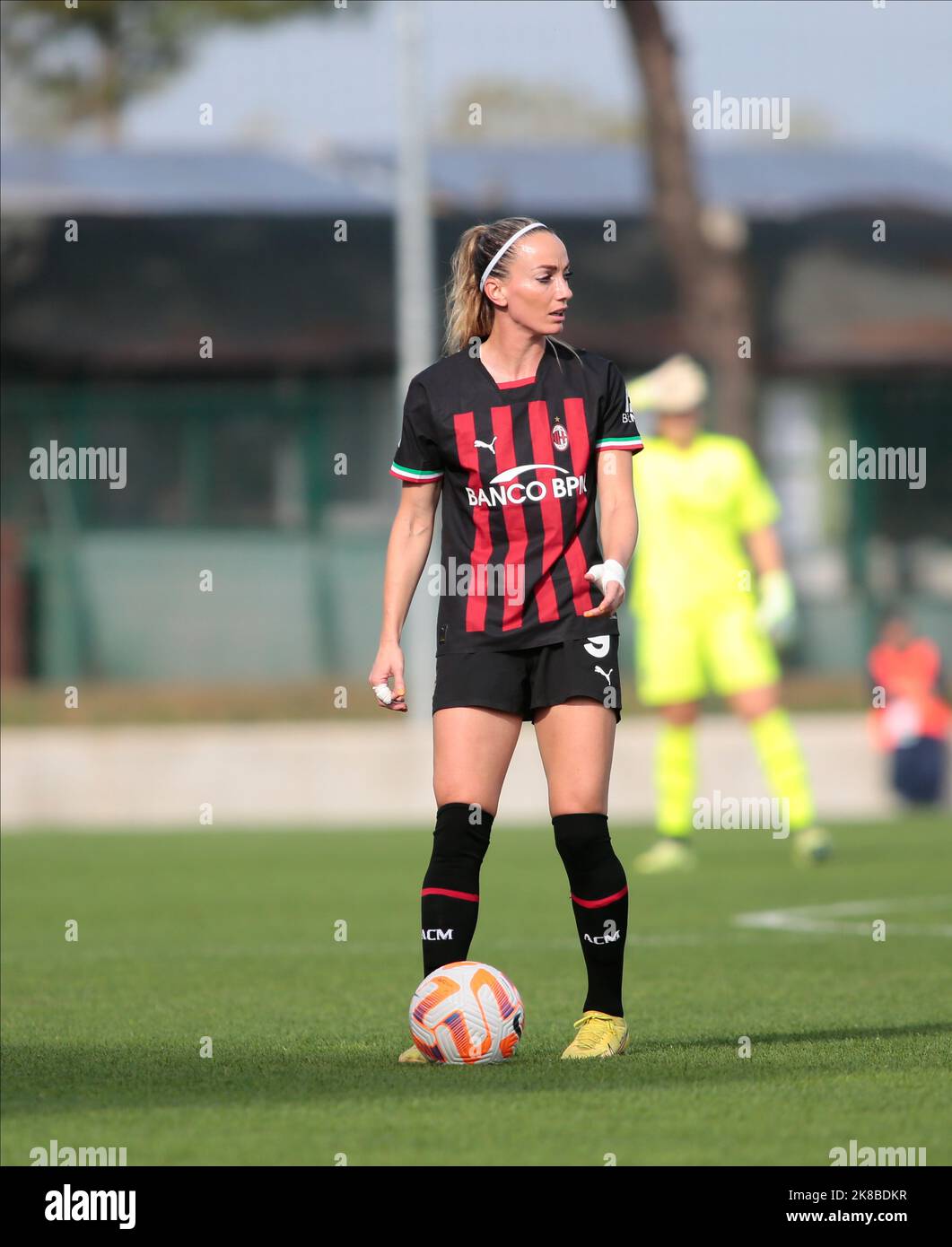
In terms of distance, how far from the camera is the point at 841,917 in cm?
999

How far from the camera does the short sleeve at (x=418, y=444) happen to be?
5941 mm

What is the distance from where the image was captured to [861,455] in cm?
2616

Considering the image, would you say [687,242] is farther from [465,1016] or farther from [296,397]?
[465,1016]

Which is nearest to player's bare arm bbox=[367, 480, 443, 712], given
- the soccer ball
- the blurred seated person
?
the soccer ball

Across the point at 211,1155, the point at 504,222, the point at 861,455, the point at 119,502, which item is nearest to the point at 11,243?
the point at 119,502

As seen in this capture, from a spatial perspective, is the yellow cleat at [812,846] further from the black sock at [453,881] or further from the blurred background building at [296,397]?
the blurred background building at [296,397]

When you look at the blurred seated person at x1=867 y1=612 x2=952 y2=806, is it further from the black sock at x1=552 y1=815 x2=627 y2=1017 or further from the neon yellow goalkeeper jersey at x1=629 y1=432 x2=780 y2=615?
the black sock at x1=552 y1=815 x2=627 y2=1017

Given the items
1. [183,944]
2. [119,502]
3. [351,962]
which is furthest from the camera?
[119,502]

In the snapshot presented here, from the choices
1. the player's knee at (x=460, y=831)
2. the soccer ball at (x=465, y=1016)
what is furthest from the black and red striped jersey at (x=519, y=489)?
the soccer ball at (x=465, y=1016)

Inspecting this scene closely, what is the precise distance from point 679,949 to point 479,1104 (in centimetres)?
389

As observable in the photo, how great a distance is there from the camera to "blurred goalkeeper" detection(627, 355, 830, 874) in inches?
482

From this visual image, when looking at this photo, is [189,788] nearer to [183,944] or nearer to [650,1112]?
[183,944]

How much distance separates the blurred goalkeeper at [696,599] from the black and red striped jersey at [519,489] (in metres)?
6.33
